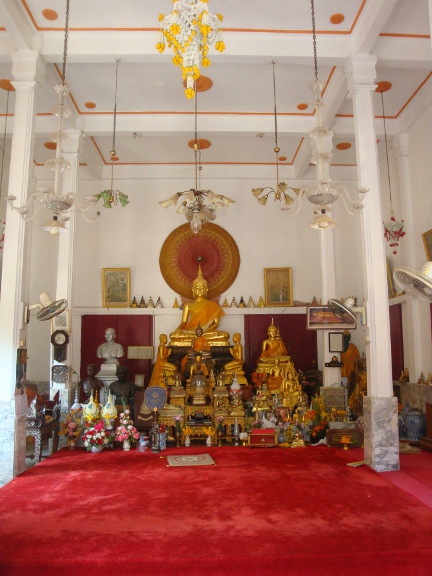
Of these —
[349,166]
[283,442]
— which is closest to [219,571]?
[283,442]

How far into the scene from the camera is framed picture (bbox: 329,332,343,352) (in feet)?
31.9

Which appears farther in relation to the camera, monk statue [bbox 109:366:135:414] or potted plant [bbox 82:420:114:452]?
monk statue [bbox 109:366:135:414]

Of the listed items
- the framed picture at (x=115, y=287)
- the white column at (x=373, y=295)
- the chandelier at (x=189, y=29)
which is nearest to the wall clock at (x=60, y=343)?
the framed picture at (x=115, y=287)

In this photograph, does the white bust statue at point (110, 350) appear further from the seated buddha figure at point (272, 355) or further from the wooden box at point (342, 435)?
the wooden box at point (342, 435)

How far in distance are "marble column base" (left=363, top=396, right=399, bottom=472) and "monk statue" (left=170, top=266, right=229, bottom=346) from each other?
17.2 ft

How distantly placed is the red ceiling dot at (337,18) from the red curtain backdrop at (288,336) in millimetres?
6967

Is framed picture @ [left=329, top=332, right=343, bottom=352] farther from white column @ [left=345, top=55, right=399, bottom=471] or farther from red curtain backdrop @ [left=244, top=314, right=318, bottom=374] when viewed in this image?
white column @ [left=345, top=55, right=399, bottom=471]

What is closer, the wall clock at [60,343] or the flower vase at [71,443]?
the flower vase at [71,443]

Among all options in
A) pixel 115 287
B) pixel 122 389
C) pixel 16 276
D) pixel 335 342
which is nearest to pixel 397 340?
pixel 335 342

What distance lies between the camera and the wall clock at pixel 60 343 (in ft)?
30.0

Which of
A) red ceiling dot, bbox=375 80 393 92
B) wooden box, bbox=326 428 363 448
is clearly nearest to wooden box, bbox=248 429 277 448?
wooden box, bbox=326 428 363 448

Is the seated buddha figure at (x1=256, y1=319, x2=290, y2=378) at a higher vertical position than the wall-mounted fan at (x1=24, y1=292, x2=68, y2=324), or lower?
lower

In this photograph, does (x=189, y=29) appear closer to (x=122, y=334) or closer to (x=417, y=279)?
(x=417, y=279)

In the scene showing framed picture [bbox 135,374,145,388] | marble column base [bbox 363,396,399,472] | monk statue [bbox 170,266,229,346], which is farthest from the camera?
monk statue [bbox 170,266,229,346]
